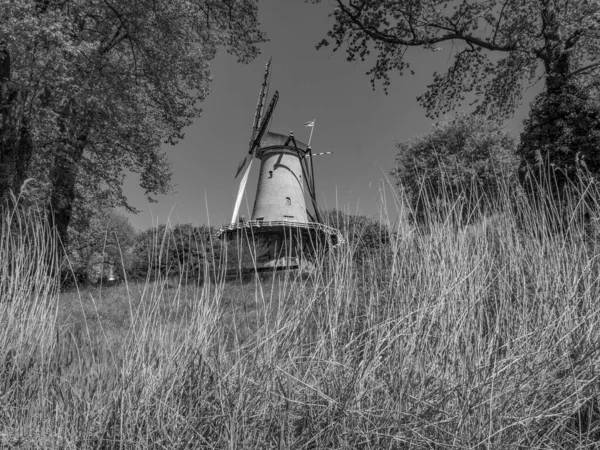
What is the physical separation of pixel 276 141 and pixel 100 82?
39.2 ft

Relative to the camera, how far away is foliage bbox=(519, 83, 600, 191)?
10.1 meters

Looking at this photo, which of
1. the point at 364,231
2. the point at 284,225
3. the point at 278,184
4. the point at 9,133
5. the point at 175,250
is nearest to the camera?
the point at 364,231

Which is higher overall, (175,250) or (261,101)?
(261,101)

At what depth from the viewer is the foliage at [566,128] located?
10.1 m

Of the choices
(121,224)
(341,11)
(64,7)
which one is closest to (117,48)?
(64,7)

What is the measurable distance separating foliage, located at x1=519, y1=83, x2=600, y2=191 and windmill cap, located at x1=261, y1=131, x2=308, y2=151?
42.6ft

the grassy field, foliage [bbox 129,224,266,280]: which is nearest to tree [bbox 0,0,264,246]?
foliage [bbox 129,224,266,280]

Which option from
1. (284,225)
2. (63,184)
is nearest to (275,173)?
(63,184)

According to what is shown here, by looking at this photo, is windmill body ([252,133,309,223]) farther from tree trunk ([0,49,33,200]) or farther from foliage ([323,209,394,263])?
foliage ([323,209,394,263])

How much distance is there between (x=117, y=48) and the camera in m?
14.2

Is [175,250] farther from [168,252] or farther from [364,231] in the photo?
[364,231]

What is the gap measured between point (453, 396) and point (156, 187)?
15.9 m

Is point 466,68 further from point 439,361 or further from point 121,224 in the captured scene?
point 121,224

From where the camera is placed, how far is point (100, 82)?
10969 millimetres
